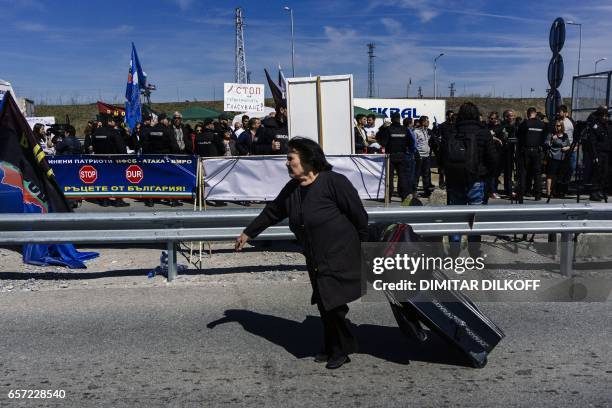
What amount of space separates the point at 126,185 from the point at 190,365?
5911 mm

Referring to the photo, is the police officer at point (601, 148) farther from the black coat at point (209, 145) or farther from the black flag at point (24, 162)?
the black flag at point (24, 162)

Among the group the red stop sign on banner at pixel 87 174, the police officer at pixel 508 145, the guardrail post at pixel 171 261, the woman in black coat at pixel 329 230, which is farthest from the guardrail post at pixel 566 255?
the red stop sign on banner at pixel 87 174

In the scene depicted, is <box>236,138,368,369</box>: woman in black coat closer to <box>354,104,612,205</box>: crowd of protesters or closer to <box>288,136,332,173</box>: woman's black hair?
<box>288,136,332,173</box>: woman's black hair

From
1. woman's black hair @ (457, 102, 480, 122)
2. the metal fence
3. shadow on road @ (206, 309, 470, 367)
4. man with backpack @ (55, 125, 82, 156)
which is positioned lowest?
shadow on road @ (206, 309, 470, 367)

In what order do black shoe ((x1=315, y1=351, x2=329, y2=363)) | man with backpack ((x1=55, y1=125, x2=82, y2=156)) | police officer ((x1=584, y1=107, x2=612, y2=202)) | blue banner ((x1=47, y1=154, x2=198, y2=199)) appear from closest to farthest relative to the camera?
black shoe ((x1=315, y1=351, x2=329, y2=363)) < blue banner ((x1=47, y1=154, x2=198, y2=199)) < police officer ((x1=584, y1=107, x2=612, y2=202)) < man with backpack ((x1=55, y1=125, x2=82, y2=156))

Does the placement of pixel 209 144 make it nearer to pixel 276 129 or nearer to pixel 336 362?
pixel 276 129

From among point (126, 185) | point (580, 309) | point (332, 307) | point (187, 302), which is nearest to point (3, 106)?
point (126, 185)

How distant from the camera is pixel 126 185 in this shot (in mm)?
9805

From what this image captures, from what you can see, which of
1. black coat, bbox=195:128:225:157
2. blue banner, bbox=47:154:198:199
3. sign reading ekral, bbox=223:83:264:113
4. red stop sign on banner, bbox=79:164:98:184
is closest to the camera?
blue banner, bbox=47:154:198:199

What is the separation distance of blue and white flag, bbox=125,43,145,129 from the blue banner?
8.39 m

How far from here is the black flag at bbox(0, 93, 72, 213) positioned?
7996mm

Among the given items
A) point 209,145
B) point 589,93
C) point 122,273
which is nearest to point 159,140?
point 209,145

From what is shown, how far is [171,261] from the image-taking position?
682cm

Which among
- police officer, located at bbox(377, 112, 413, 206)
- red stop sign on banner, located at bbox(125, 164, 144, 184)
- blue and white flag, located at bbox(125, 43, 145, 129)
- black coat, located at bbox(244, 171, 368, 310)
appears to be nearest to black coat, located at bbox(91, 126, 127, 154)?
red stop sign on banner, located at bbox(125, 164, 144, 184)
